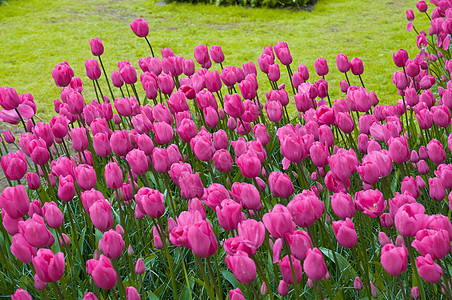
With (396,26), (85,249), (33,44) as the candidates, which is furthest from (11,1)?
(85,249)

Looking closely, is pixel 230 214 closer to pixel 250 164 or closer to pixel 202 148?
pixel 250 164

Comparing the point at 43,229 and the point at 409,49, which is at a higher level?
the point at 43,229

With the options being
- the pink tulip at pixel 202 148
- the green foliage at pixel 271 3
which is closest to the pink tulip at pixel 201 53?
the pink tulip at pixel 202 148

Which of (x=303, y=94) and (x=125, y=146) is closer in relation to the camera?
(x=125, y=146)

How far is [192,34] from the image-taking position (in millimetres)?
9547

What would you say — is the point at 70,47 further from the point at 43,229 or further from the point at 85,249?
the point at 43,229

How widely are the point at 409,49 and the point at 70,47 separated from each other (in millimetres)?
5562

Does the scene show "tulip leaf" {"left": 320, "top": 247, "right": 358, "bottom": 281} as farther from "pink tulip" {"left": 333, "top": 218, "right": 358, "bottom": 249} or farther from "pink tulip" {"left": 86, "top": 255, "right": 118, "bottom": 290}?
"pink tulip" {"left": 86, "top": 255, "right": 118, "bottom": 290}

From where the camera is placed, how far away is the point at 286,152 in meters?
2.02

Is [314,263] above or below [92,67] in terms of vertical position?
below

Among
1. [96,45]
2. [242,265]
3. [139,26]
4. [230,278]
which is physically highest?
[139,26]

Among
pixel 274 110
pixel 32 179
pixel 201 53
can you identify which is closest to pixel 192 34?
pixel 201 53

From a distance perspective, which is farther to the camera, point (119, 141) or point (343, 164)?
point (119, 141)

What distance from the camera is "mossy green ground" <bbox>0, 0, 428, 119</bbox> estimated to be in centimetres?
764
